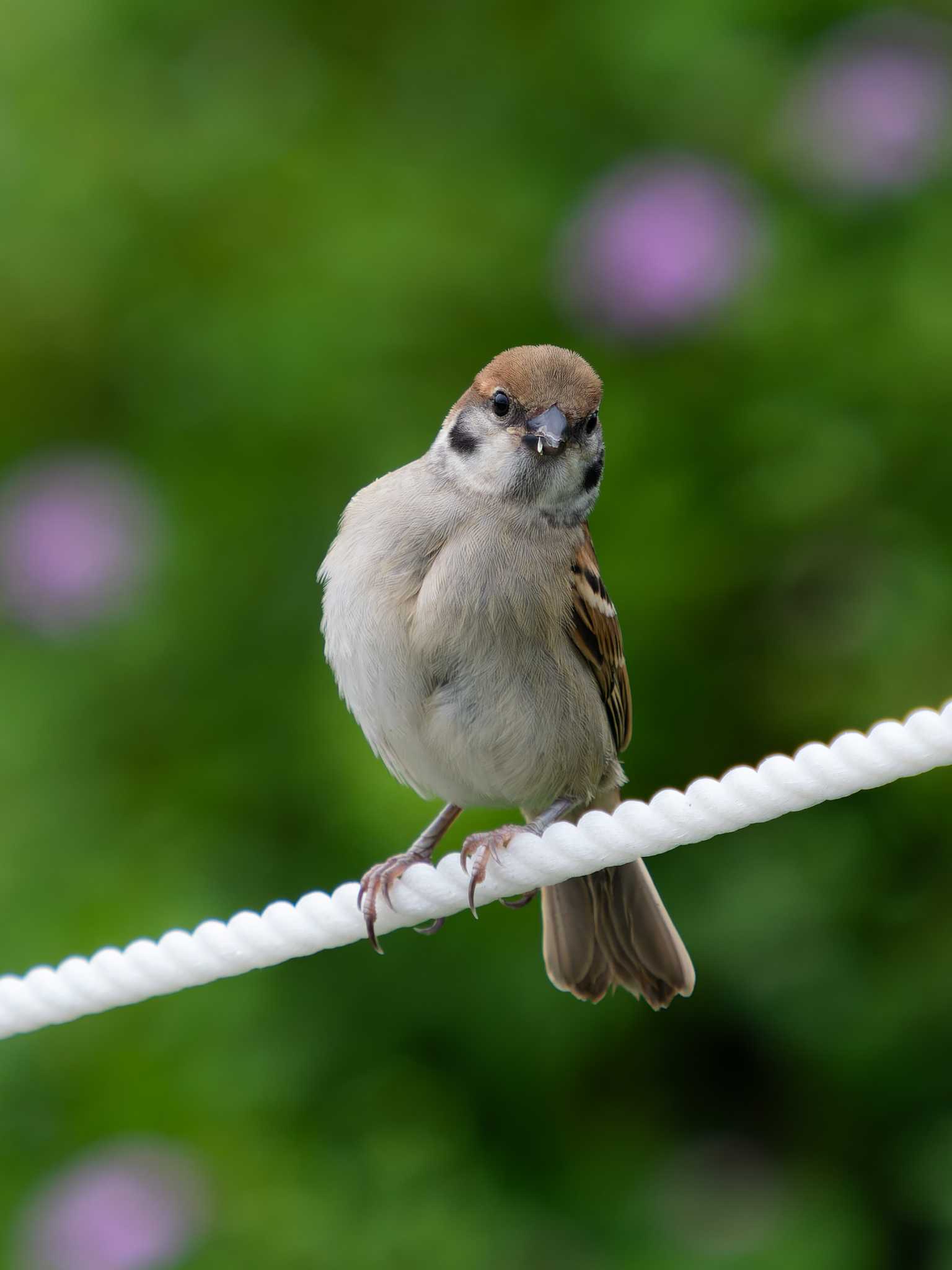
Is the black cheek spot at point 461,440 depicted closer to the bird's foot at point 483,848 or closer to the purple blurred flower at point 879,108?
the bird's foot at point 483,848

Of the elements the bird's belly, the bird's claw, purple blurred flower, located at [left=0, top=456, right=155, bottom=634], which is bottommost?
the bird's claw

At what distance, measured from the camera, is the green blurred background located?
10.0 ft

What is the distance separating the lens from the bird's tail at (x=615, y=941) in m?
2.63

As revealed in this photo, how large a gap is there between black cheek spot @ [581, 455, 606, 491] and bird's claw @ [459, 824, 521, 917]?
0.59 metres

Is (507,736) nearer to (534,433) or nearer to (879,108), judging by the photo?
(534,433)

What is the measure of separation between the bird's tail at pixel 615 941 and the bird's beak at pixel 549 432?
29.8 inches

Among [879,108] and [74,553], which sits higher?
[879,108]

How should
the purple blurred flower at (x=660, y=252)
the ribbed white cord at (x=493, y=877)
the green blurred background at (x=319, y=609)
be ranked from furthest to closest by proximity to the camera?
1. the purple blurred flower at (x=660, y=252)
2. the green blurred background at (x=319, y=609)
3. the ribbed white cord at (x=493, y=877)

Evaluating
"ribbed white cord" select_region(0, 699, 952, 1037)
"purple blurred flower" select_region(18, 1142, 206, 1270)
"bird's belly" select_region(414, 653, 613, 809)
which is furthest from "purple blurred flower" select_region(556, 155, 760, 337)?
"purple blurred flower" select_region(18, 1142, 206, 1270)

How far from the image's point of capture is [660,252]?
3.41 meters

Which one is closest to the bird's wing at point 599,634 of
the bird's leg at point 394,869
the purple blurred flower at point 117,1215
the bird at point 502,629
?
the bird at point 502,629

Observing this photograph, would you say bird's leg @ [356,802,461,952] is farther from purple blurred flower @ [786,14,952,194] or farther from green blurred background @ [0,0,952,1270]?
purple blurred flower @ [786,14,952,194]

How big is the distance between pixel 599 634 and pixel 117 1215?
134 centimetres

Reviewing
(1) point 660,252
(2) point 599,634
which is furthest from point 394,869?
(1) point 660,252
